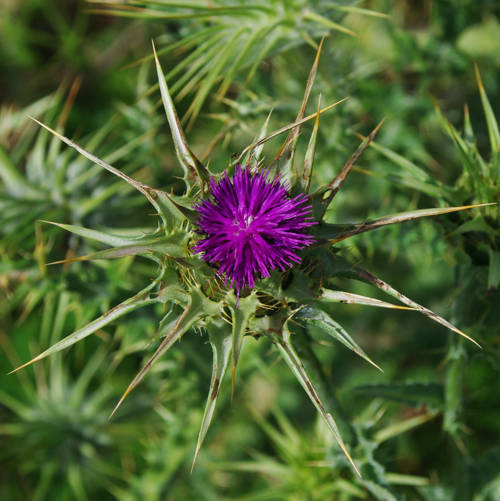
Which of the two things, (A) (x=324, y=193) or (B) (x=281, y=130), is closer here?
(B) (x=281, y=130)

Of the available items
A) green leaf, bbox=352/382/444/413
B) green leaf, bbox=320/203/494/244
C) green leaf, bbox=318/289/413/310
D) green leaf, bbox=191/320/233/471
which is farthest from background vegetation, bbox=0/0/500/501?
green leaf, bbox=318/289/413/310

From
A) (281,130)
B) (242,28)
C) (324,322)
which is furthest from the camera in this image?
(242,28)

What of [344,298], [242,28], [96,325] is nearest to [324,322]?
[344,298]

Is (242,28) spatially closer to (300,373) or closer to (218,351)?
(218,351)

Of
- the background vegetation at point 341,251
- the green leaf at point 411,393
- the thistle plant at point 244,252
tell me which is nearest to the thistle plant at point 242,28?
the background vegetation at point 341,251

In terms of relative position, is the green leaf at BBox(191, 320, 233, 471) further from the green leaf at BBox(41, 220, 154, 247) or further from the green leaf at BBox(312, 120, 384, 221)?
the green leaf at BBox(312, 120, 384, 221)

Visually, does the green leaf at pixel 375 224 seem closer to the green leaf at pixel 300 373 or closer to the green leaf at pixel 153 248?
the green leaf at pixel 300 373

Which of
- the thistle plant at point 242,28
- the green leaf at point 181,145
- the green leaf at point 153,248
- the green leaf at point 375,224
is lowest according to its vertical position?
the green leaf at point 153,248
